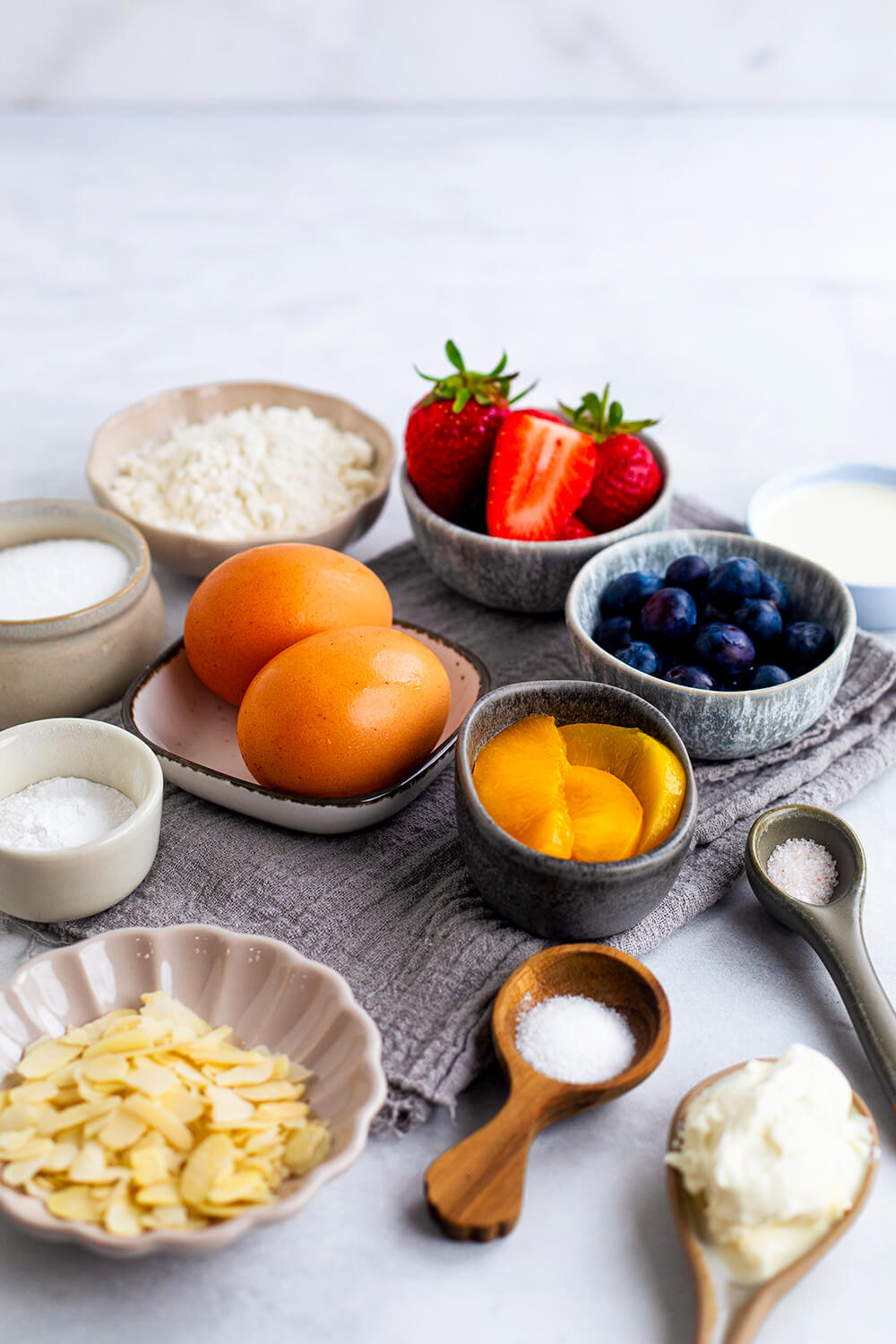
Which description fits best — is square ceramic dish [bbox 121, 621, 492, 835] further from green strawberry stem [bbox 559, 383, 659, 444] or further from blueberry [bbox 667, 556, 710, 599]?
green strawberry stem [bbox 559, 383, 659, 444]

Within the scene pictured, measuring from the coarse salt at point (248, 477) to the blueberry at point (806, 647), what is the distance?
59cm

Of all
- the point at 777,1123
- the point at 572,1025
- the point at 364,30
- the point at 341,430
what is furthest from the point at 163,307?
the point at 777,1123

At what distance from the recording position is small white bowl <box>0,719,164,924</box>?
38.1 inches

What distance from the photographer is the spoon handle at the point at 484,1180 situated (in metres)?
0.80

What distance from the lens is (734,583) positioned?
122 centimetres

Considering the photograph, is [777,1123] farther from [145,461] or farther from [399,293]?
[399,293]

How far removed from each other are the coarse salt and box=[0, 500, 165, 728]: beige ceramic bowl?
0.50 ft

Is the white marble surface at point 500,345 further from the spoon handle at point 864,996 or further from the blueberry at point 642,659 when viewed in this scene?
the blueberry at point 642,659

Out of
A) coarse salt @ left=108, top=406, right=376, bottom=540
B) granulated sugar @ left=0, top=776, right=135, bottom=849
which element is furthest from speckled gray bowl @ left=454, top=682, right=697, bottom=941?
coarse salt @ left=108, top=406, right=376, bottom=540

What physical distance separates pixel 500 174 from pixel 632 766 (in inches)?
92.6

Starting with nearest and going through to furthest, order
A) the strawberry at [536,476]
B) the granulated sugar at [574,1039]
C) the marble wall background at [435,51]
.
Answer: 1. the granulated sugar at [574,1039]
2. the strawberry at [536,476]
3. the marble wall background at [435,51]

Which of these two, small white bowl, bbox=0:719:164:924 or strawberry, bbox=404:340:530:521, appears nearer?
small white bowl, bbox=0:719:164:924

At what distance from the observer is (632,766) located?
1.02 metres

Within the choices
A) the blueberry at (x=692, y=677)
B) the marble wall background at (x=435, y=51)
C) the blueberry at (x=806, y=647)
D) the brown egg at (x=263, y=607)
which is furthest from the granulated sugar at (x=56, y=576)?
the marble wall background at (x=435, y=51)
